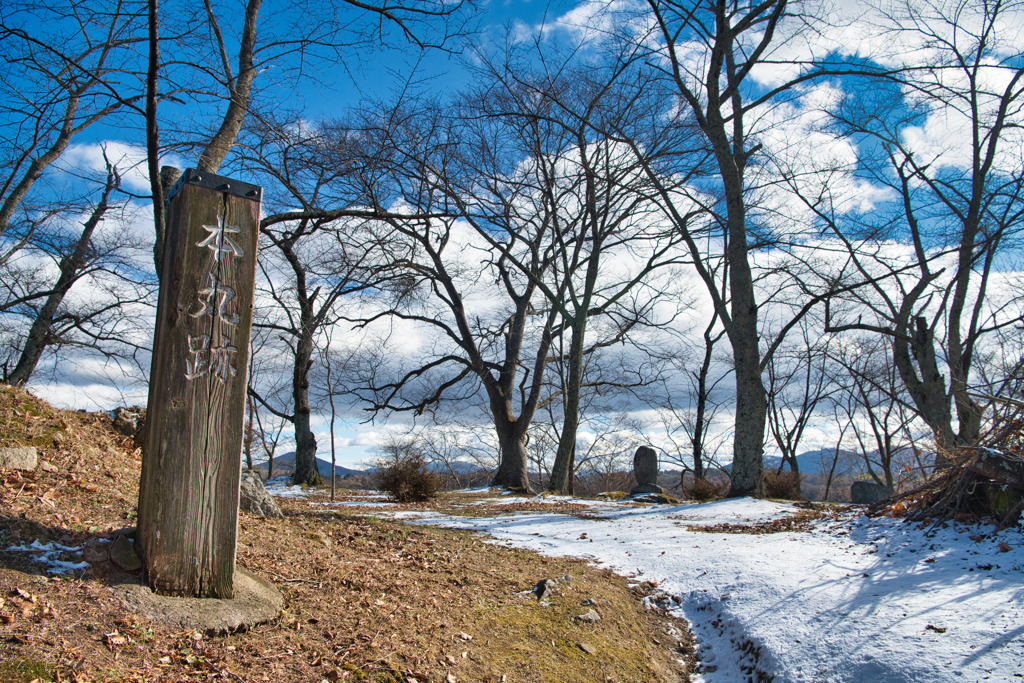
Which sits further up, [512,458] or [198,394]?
[198,394]

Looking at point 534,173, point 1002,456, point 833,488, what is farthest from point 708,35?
point 833,488

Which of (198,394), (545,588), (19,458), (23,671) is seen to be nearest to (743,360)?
(545,588)

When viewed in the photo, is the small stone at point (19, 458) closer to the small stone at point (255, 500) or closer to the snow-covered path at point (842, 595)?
the small stone at point (255, 500)

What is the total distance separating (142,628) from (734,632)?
333 centimetres

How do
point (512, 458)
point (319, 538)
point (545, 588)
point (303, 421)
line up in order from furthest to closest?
point (303, 421) < point (512, 458) < point (319, 538) < point (545, 588)

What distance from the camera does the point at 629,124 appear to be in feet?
35.6

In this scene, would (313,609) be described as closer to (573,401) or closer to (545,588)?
(545,588)

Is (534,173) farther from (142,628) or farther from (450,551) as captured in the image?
(142,628)

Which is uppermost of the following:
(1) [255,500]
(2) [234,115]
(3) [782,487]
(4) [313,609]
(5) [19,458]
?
(2) [234,115]

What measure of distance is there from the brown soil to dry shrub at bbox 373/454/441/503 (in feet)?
15.2

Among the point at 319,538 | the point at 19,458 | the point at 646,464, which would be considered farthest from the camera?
the point at 646,464

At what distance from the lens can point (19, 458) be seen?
3.83 metres

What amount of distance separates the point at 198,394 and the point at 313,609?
4.45 feet

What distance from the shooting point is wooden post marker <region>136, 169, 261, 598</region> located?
2.84 m
